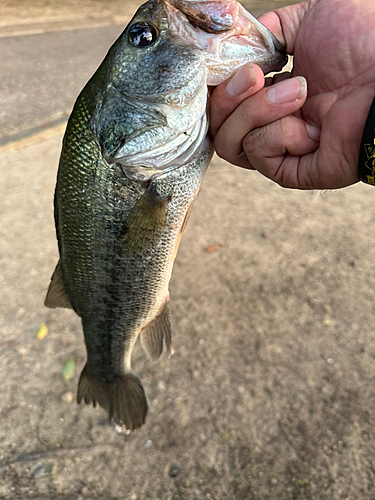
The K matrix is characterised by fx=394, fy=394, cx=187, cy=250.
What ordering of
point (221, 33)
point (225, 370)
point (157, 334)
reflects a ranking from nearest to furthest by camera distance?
point (221, 33) < point (157, 334) < point (225, 370)

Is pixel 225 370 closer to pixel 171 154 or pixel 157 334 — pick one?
pixel 157 334

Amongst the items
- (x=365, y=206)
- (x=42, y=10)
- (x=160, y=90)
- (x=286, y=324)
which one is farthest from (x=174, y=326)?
→ (x=42, y=10)

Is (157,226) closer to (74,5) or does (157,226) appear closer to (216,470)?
(216,470)

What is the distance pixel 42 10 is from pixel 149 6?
9.39 meters

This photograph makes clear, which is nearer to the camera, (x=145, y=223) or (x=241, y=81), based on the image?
(x=241, y=81)

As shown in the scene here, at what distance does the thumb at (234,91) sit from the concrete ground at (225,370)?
4.73 ft

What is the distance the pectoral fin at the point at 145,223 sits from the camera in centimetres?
129

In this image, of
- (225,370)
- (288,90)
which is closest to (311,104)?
(288,90)

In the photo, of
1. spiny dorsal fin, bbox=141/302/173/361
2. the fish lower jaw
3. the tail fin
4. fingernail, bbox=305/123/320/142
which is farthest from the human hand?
the tail fin

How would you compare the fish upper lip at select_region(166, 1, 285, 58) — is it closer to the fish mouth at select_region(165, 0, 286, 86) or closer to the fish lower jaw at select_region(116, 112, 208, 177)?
the fish mouth at select_region(165, 0, 286, 86)

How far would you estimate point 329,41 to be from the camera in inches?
53.2

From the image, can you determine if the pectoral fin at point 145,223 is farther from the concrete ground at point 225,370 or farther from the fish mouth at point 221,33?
the concrete ground at point 225,370

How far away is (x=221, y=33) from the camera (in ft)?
3.65

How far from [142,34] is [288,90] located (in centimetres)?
47
